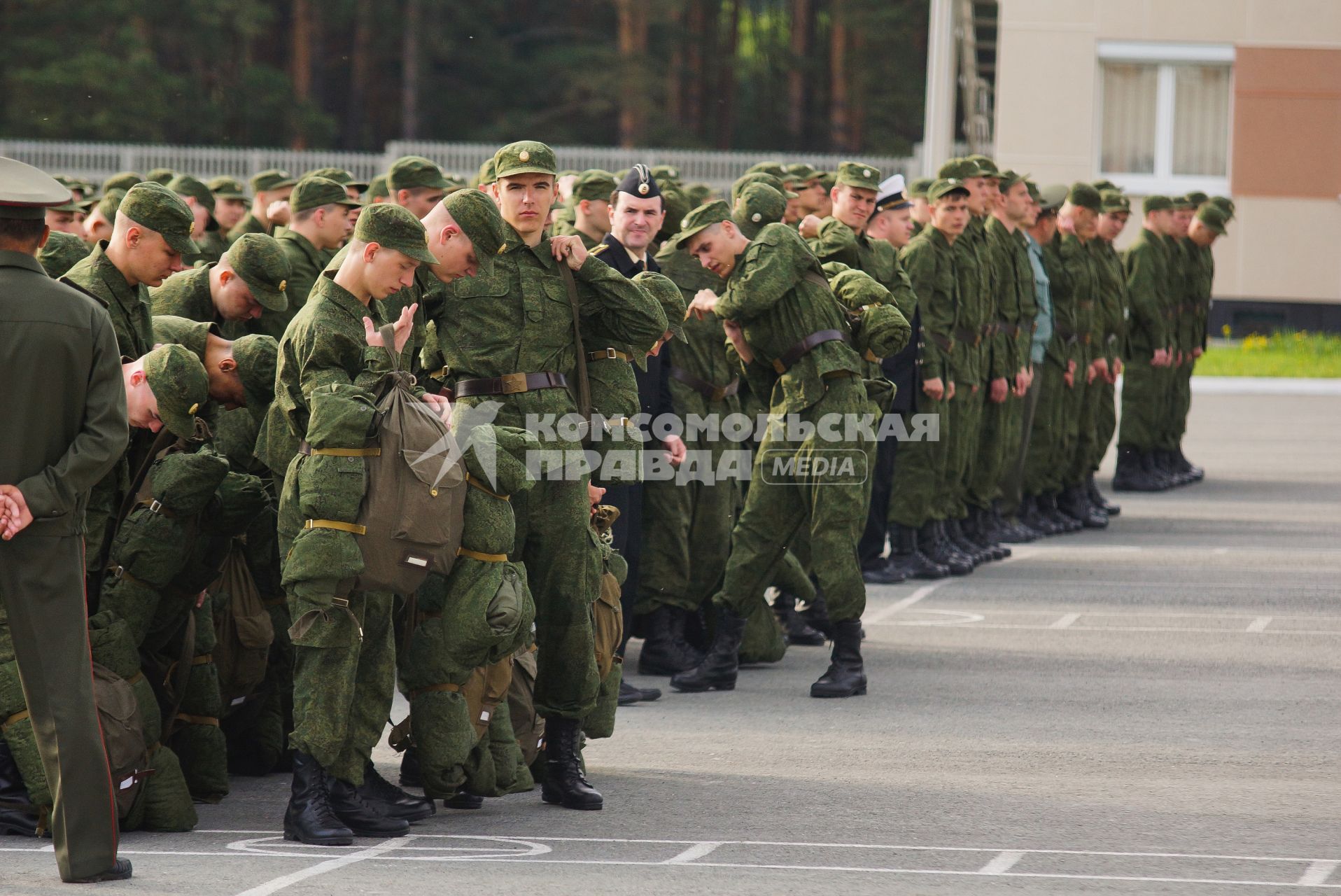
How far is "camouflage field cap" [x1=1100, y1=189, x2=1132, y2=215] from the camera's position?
1694cm

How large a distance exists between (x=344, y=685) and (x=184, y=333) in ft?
5.28

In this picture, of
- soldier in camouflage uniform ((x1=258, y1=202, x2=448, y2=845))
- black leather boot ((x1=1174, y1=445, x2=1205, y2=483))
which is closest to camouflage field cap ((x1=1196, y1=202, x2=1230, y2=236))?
black leather boot ((x1=1174, y1=445, x2=1205, y2=483))

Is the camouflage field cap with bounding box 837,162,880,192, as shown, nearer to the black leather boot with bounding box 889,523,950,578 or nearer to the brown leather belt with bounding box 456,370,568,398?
the black leather boot with bounding box 889,523,950,578

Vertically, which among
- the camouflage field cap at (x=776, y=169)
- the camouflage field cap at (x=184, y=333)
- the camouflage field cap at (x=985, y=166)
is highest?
the camouflage field cap at (x=985, y=166)

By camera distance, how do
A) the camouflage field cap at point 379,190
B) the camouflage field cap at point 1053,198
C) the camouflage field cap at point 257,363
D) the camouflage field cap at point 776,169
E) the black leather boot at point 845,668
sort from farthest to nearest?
1. the camouflage field cap at point 1053,198
2. the camouflage field cap at point 776,169
3. the camouflage field cap at point 379,190
4. the black leather boot at point 845,668
5. the camouflage field cap at point 257,363

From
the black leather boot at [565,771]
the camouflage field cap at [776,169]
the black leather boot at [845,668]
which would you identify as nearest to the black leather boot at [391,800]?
the black leather boot at [565,771]

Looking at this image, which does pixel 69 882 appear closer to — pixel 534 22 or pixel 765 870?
pixel 765 870

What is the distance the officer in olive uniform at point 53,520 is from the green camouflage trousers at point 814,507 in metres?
4.02

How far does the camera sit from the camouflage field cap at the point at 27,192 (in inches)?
232

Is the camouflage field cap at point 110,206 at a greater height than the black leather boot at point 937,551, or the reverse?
the camouflage field cap at point 110,206

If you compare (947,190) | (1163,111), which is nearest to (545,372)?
(947,190)

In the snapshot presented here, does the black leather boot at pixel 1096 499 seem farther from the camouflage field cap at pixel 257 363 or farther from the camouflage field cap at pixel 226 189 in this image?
the camouflage field cap at pixel 257 363

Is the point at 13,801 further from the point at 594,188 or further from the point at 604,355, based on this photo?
the point at 594,188

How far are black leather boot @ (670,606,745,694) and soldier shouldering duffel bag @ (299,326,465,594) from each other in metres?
3.31
